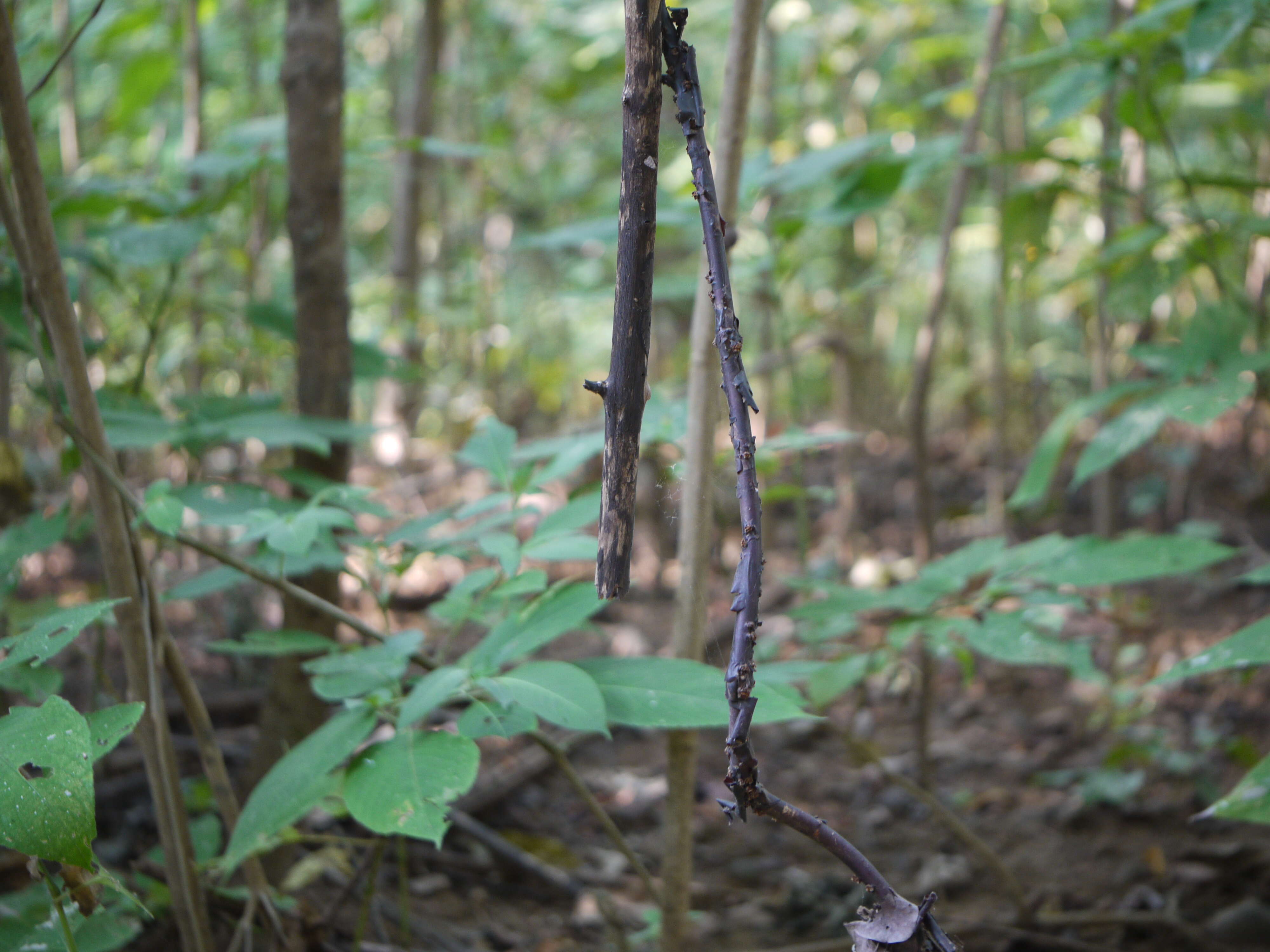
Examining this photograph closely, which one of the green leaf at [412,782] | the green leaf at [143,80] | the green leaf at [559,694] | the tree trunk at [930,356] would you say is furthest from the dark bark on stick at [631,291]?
the green leaf at [143,80]

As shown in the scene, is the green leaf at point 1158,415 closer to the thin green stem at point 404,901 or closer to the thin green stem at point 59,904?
the thin green stem at point 404,901

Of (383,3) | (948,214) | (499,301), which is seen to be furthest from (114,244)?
(499,301)

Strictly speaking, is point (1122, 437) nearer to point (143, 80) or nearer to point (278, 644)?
point (278, 644)

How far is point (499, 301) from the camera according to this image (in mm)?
5535

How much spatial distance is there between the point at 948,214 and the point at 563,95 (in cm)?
258

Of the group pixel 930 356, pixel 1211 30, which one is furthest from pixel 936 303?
pixel 1211 30

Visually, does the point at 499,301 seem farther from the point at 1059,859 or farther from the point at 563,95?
the point at 1059,859

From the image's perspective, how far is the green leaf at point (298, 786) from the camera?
3.49 feet

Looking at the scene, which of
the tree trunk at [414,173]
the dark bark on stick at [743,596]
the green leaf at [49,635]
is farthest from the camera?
the tree trunk at [414,173]

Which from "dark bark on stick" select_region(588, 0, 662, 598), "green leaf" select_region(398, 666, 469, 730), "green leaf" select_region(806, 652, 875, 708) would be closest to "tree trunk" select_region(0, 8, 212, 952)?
"green leaf" select_region(398, 666, 469, 730)

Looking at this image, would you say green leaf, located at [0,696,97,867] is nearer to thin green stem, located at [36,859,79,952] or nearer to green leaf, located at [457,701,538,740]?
thin green stem, located at [36,859,79,952]

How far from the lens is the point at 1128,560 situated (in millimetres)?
1521

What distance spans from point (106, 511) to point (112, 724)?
33cm

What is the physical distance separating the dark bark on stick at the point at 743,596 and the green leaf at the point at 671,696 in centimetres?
28
